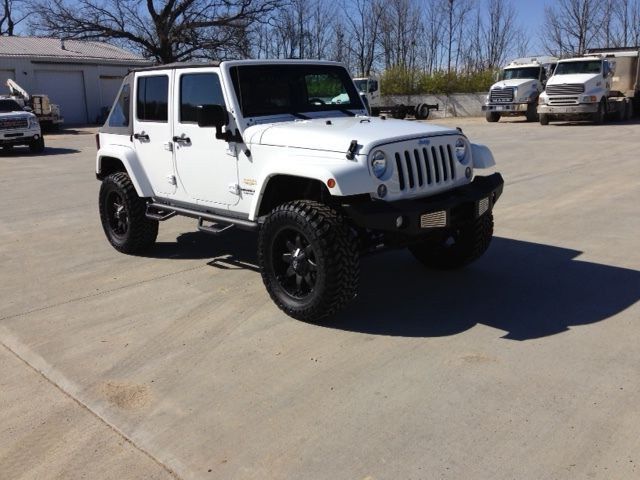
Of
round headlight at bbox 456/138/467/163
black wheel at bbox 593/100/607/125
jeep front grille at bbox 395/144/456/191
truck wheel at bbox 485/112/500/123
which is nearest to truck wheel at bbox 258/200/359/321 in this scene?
jeep front grille at bbox 395/144/456/191

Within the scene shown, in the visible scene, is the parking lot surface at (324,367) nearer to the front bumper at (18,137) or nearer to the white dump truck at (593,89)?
the front bumper at (18,137)

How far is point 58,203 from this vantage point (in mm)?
10180

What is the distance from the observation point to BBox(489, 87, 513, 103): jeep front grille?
27.2 metres

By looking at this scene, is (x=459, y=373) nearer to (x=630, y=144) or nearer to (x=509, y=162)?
(x=509, y=162)

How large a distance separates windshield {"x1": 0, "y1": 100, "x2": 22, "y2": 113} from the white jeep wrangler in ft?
51.3

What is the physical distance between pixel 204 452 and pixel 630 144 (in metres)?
16.2

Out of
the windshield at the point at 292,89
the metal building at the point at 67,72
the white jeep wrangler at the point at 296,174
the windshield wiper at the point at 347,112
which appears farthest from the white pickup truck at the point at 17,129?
the windshield wiper at the point at 347,112

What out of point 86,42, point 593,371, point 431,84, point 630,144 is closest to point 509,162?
point 630,144

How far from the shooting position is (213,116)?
510cm

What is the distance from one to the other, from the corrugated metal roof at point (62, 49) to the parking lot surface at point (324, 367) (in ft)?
106

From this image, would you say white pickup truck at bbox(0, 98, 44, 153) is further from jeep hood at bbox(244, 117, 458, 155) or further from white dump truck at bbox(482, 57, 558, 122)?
white dump truck at bbox(482, 57, 558, 122)

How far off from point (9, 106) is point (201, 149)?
1752cm

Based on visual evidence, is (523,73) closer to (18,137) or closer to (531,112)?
(531,112)

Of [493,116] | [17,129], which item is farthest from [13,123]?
[493,116]
